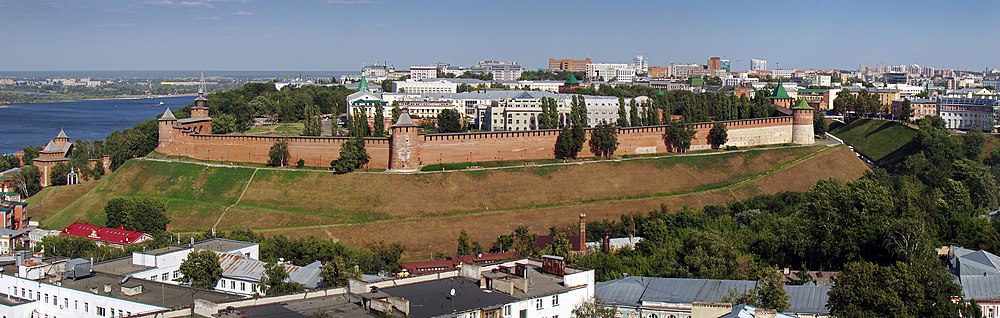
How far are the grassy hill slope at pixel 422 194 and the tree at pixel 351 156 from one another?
0.43 meters

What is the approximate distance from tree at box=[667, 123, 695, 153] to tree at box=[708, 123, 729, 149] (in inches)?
54.7

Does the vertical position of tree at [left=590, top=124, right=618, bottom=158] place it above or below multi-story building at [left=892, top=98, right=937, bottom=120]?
below

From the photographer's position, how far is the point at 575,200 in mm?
47844

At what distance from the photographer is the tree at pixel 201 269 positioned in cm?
2572

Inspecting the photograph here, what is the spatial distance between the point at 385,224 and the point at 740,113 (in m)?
26.3

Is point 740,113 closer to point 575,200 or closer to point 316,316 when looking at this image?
point 575,200

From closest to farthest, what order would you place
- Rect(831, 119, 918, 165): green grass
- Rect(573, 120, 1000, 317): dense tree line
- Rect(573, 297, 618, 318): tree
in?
Rect(573, 297, 618, 318): tree
Rect(573, 120, 1000, 317): dense tree line
Rect(831, 119, 918, 165): green grass

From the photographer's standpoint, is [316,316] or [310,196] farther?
[310,196]

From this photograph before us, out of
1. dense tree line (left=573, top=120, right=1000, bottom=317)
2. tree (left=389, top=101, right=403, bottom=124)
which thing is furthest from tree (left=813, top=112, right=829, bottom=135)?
tree (left=389, top=101, right=403, bottom=124)

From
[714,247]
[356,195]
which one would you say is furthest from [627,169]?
A: [714,247]

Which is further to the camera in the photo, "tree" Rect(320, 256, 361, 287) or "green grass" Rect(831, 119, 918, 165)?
"green grass" Rect(831, 119, 918, 165)

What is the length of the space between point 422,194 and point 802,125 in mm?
24339

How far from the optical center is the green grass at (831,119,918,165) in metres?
60.7

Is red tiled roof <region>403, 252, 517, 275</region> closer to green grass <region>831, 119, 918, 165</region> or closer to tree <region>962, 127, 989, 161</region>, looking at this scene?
green grass <region>831, 119, 918, 165</region>
